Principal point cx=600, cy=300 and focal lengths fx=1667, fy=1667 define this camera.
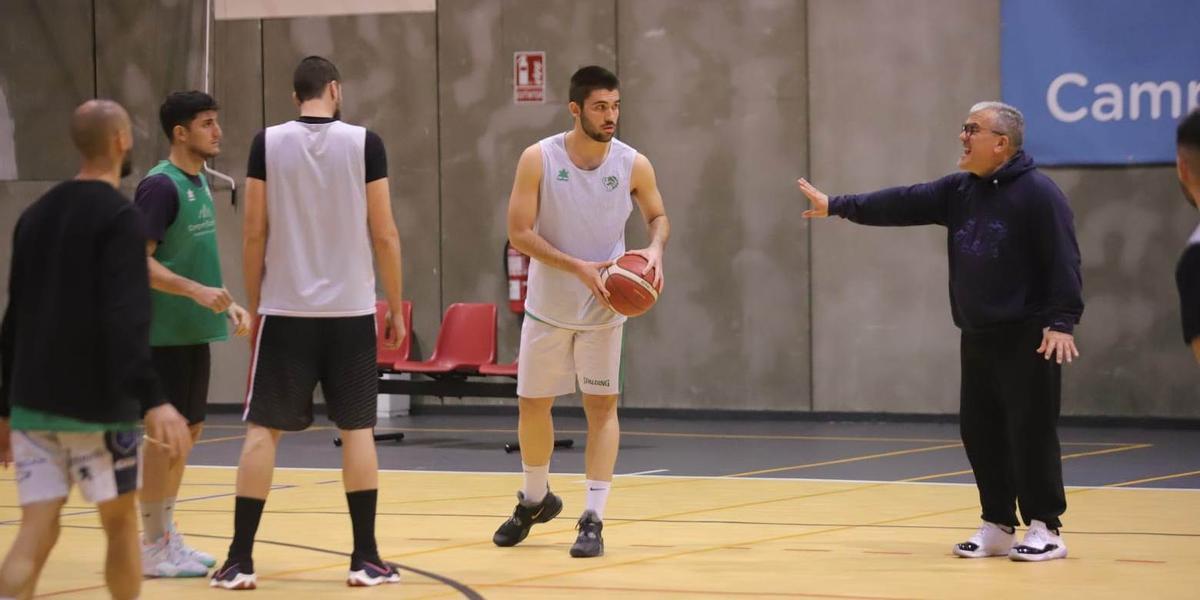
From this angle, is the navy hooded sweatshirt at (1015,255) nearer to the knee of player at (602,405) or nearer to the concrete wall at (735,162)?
the knee of player at (602,405)

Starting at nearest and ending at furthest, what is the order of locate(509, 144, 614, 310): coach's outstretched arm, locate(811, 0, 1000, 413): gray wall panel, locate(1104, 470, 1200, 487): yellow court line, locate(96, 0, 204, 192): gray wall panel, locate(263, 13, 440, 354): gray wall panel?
locate(509, 144, 614, 310): coach's outstretched arm → locate(1104, 470, 1200, 487): yellow court line → locate(811, 0, 1000, 413): gray wall panel → locate(263, 13, 440, 354): gray wall panel → locate(96, 0, 204, 192): gray wall panel

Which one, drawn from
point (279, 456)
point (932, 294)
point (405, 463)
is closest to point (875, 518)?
point (405, 463)

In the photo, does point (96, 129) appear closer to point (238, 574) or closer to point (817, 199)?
point (238, 574)

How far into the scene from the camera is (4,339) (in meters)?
4.78

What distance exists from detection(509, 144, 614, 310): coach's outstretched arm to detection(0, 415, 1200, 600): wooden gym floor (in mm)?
1213

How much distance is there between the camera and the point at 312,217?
19.8ft

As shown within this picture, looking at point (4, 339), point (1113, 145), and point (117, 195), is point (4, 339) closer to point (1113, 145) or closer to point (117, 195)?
point (117, 195)

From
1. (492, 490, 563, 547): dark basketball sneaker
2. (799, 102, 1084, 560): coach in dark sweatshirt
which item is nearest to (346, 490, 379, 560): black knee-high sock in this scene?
(492, 490, 563, 547): dark basketball sneaker

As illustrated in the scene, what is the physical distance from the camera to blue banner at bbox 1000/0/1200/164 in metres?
13.1

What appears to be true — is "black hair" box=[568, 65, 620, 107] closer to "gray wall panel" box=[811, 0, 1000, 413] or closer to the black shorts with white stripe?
the black shorts with white stripe

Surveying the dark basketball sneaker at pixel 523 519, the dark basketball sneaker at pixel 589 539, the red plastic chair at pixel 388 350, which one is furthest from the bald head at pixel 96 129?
the red plastic chair at pixel 388 350

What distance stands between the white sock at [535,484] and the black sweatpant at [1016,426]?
1.83 meters

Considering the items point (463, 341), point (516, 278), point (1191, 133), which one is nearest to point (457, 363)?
point (463, 341)

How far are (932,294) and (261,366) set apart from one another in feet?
29.0
